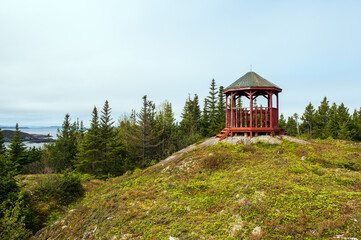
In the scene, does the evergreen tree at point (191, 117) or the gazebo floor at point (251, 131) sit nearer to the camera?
the gazebo floor at point (251, 131)

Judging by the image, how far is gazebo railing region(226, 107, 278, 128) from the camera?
1345cm

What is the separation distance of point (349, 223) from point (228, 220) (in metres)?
2.34

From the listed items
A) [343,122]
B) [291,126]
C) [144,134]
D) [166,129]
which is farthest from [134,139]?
[291,126]

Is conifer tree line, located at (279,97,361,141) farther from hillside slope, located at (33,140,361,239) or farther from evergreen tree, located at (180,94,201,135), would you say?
hillside slope, located at (33,140,361,239)

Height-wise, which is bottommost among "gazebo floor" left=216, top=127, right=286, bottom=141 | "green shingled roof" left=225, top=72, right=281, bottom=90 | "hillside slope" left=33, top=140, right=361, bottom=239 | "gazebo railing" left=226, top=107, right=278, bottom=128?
"hillside slope" left=33, top=140, right=361, bottom=239

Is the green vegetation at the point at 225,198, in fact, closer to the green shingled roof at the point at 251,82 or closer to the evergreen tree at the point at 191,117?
the green shingled roof at the point at 251,82

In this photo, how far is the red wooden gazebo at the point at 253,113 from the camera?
13.4 meters

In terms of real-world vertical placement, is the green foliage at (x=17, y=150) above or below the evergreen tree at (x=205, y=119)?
below

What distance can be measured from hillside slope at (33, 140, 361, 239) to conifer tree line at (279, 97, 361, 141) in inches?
1264

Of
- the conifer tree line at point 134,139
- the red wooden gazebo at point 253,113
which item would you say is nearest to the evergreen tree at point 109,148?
the conifer tree line at point 134,139

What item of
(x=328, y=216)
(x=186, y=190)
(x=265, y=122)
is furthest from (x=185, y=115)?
(x=328, y=216)

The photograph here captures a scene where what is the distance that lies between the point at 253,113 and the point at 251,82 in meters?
2.23

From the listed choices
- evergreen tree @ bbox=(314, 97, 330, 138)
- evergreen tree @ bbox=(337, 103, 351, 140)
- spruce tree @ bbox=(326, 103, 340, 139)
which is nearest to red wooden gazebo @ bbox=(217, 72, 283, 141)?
evergreen tree @ bbox=(337, 103, 351, 140)

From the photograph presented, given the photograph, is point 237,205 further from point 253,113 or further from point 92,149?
point 92,149
